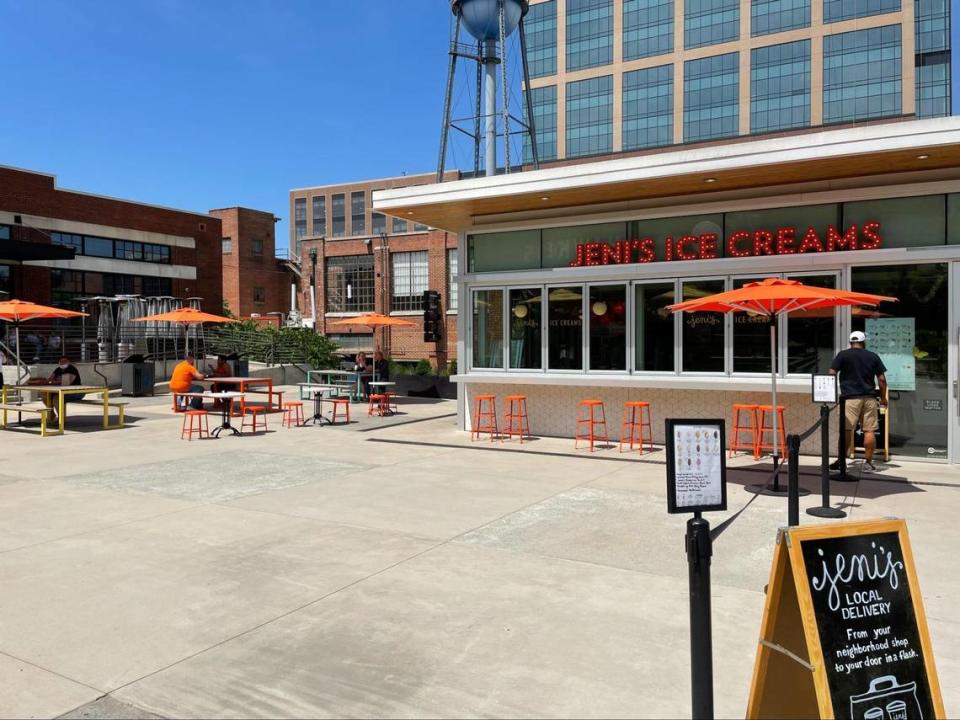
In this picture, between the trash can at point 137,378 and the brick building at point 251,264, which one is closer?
the trash can at point 137,378

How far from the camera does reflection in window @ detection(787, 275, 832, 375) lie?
11.4 metres

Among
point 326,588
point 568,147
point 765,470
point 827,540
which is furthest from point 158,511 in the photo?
point 568,147

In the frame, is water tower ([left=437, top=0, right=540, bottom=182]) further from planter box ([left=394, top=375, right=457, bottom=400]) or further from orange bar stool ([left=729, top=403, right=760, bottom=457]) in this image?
orange bar stool ([left=729, top=403, right=760, bottom=457])

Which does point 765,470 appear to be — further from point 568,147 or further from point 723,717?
point 568,147

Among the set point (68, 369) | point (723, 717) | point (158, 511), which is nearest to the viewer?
point (723, 717)

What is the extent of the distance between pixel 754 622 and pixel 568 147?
62.3m

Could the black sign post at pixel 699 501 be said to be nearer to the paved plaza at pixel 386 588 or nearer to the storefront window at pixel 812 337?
the paved plaza at pixel 386 588

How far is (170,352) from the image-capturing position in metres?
28.2

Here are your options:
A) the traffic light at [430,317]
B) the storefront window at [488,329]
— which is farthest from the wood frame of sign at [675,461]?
the traffic light at [430,317]

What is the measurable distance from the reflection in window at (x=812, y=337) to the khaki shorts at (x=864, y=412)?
4.43ft

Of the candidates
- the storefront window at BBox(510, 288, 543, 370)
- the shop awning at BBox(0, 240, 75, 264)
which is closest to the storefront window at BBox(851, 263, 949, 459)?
the storefront window at BBox(510, 288, 543, 370)

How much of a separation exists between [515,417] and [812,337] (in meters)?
5.42

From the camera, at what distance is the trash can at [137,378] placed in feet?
77.2

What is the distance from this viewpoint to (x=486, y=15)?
112ft
